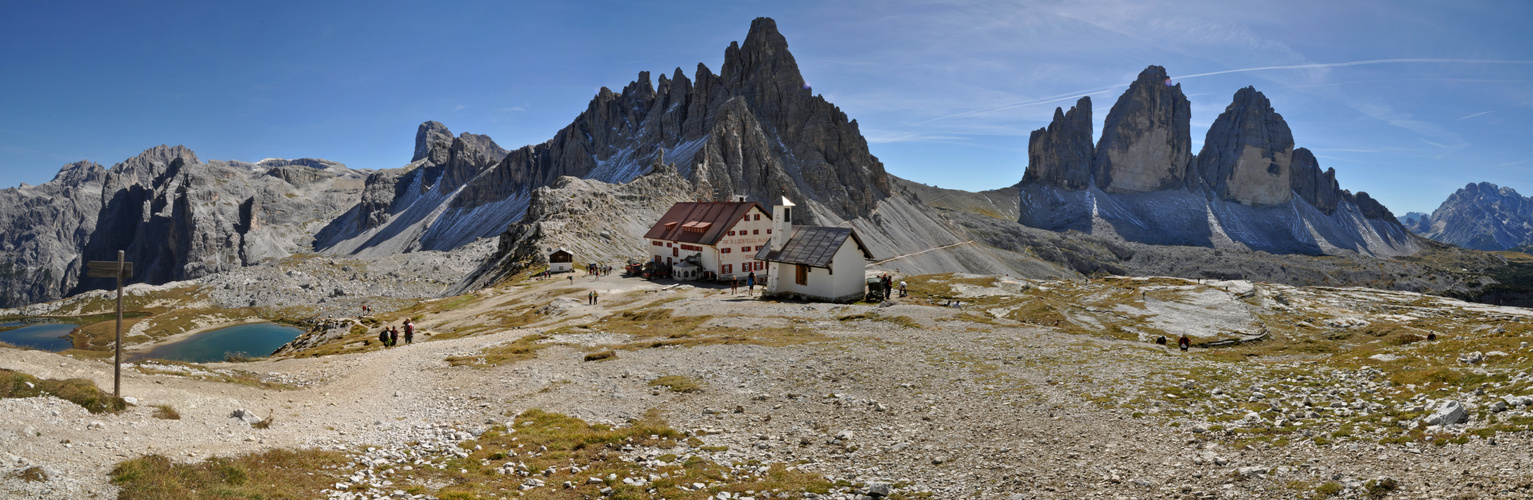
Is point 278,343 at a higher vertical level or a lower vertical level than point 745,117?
lower

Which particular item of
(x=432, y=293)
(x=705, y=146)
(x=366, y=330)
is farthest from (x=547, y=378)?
(x=705, y=146)

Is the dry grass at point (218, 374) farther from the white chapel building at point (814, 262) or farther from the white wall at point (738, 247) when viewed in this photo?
the white wall at point (738, 247)

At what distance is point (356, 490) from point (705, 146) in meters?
170

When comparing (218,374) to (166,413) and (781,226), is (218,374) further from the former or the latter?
(781,226)

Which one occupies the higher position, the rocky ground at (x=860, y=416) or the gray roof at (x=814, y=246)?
the gray roof at (x=814, y=246)

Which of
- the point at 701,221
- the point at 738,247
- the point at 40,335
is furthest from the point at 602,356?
the point at 40,335

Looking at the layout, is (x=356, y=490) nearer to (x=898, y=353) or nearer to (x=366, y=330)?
(x=898, y=353)

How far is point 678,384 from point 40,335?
159895mm

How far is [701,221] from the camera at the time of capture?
271ft

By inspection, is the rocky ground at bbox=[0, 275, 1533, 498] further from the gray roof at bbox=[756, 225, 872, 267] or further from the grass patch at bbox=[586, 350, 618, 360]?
the gray roof at bbox=[756, 225, 872, 267]

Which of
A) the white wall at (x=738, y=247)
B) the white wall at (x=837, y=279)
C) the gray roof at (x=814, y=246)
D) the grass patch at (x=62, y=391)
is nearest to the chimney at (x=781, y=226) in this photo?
the gray roof at (x=814, y=246)

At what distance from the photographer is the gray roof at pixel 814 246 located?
57156mm

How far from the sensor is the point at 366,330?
173 ft

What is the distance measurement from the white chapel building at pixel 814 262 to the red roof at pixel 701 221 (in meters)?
15.5
